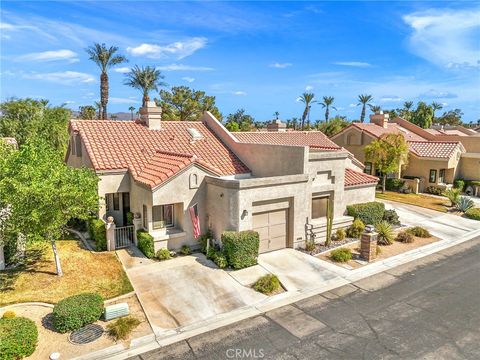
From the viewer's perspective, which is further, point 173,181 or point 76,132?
point 76,132

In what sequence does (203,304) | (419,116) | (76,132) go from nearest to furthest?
(203,304)
(76,132)
(419,116)

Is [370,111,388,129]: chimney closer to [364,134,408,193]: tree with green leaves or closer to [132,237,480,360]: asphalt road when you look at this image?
[364,134,408,193]: tree with green leaves

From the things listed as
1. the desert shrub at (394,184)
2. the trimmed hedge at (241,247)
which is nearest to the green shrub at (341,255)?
the trimmed hedge at (241,247)

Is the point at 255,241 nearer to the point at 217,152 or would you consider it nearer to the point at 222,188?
the point at 222,188

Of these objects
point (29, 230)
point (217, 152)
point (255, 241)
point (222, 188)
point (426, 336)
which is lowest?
point (426, 336)

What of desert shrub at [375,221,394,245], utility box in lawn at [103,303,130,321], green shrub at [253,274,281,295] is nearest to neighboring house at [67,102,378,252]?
desert shrub at [375,221,394,245]

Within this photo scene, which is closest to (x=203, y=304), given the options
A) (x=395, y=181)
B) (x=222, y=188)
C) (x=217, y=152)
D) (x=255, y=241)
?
(x=255, y=241)
